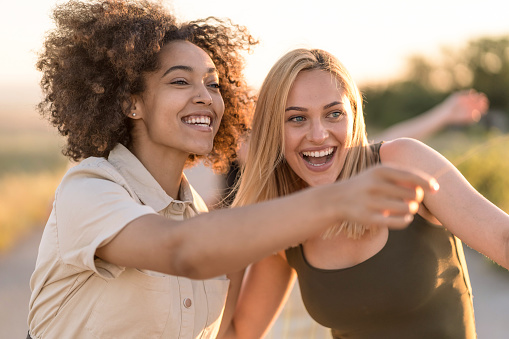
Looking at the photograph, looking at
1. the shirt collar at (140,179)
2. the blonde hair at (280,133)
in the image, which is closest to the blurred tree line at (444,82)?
the blonde hair at (280,133)

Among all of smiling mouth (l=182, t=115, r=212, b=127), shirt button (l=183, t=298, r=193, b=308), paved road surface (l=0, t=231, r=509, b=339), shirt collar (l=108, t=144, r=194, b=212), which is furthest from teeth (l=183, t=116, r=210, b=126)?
paved road surface (l=0, t=231, r=509, b=339)

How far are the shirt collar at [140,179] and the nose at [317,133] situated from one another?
0.64 metres

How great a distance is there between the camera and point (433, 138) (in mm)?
17297

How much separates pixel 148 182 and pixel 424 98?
22.1 meters

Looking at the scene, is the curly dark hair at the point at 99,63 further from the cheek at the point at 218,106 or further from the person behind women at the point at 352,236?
the person behind women at the point at 352,236

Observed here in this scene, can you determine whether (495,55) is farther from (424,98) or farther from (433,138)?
(433,138)

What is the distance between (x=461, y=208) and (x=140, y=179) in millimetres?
1225

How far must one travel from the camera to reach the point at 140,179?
2.49m

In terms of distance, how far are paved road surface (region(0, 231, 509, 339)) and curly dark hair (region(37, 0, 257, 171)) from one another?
178 inches

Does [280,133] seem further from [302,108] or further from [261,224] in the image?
[261,224]

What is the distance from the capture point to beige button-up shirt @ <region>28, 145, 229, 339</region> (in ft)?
6.67

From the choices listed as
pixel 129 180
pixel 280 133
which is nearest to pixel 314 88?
pixel 280 133

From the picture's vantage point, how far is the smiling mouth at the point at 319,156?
278cm

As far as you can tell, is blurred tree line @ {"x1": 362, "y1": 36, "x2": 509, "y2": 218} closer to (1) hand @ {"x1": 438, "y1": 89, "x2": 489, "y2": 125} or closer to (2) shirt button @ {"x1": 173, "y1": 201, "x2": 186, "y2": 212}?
(1) hand @ {"x1": 438, "y1": 89, "x2": 489, "y2": 125}
